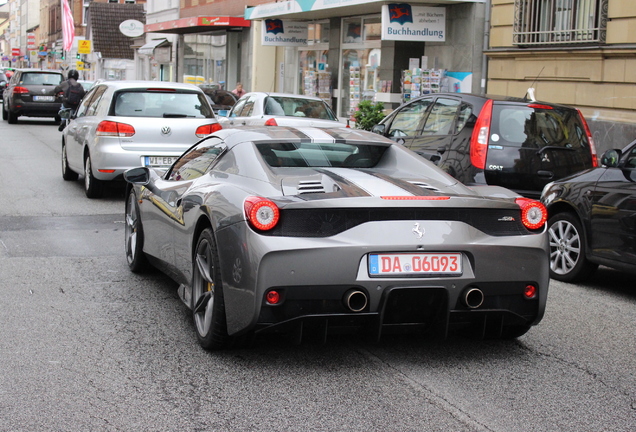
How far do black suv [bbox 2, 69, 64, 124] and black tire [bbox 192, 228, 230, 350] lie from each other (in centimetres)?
2621

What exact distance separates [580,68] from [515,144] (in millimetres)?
8292

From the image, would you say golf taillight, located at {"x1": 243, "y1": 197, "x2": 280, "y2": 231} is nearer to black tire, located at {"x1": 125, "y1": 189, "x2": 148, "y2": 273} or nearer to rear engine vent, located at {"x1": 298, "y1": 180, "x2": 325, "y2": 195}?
rear engine vent, located at {"x1": 298, "y1": 180, "x2": 325, "y2": 195}

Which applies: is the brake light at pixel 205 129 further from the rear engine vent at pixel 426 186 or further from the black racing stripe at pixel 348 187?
the rear engine vent at pixel 426 186

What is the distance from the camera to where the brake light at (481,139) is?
33.1 feet

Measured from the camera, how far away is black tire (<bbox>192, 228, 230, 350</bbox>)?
4945mm

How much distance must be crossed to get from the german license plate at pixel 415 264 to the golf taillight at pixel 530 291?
0.47 metres

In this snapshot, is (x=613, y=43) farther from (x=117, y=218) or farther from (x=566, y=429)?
(x=566, y=429)

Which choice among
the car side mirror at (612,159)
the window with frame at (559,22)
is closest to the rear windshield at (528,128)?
the car side mirror at (612,159)

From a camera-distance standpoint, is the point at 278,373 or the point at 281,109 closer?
the point at 278,373

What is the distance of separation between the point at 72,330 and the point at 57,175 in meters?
9.98

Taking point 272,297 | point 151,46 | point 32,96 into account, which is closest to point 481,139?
point 272,297

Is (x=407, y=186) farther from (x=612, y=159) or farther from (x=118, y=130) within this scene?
(x=118, y=130)

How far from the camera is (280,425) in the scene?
402 cm

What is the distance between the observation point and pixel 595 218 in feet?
24.7
